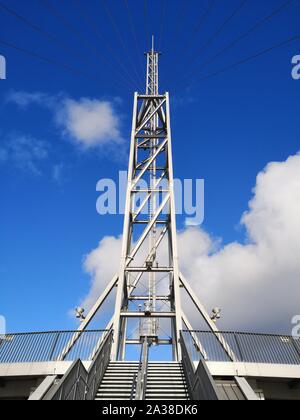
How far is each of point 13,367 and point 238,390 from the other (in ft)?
24.0

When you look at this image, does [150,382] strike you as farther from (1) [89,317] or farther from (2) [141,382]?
(1) [89,317]

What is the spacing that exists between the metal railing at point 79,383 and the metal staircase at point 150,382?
33cm

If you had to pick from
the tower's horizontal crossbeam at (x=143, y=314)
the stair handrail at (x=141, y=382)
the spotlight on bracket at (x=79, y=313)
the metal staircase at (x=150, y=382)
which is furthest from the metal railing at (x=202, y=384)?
the spotlight on bracket at (x=79, y=313)

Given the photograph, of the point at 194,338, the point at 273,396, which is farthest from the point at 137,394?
the point at 273,396

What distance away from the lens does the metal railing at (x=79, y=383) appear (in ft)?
18.9

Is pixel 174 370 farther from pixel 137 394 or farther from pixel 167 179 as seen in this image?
pixel 167 179

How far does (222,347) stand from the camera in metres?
11.8

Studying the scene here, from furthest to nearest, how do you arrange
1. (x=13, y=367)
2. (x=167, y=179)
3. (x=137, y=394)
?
(x=167, y=179), (x=13, y=367), (x=137, y=394)

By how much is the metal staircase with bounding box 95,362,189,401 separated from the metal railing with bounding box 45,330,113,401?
33 cm

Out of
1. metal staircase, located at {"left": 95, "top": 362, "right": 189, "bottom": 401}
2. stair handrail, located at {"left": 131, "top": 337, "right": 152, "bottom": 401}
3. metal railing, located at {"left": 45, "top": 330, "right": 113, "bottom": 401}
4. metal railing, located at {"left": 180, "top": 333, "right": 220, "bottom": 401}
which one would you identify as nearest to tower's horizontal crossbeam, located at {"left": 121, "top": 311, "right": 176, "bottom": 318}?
metal staircase, located at {"left": 95, "top": 362, "right": 189, "bottom": 401}

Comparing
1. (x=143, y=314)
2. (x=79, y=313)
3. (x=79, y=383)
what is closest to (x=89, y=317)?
(x=79, y=313)

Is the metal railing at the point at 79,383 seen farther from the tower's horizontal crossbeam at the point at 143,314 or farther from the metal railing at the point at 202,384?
the tower's horizontal crossbeam at the point at 143,314

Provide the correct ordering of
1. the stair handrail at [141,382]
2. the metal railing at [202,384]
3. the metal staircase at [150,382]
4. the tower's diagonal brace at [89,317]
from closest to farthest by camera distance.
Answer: the metal railing at [202,384] < the stair handrail at [141,382] < the metal staircase at [150,382] < the tower's diagonal brace at [89,317]

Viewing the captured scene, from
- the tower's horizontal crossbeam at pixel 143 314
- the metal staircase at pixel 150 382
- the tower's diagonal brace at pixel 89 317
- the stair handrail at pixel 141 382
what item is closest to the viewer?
the stair handrail at pixel 141 382
